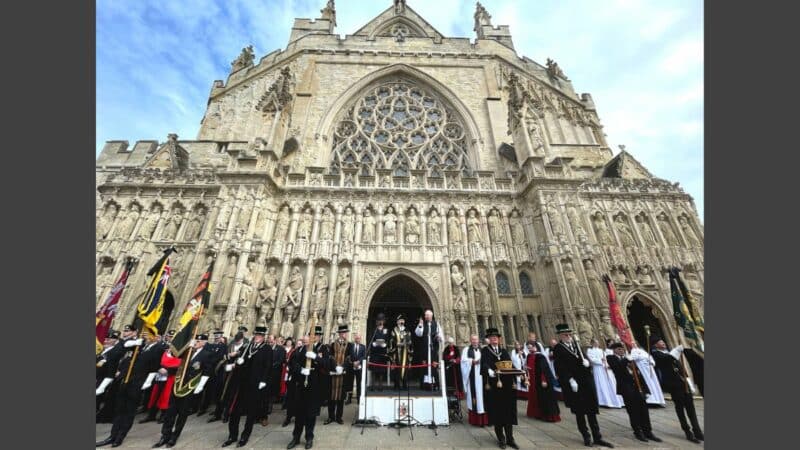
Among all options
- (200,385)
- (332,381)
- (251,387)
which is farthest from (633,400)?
(200,385)

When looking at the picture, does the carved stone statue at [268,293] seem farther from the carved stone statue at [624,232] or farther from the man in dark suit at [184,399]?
the carved stone statue at [624,232]

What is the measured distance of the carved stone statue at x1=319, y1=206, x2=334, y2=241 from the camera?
40.0ft

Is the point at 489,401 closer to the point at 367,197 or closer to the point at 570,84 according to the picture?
the point at 367,197

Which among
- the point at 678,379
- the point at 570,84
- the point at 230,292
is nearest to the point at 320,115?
the point at 230,292

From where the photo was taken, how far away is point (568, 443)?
487 cm

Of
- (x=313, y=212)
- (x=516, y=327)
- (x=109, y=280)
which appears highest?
(x=313, y=212)

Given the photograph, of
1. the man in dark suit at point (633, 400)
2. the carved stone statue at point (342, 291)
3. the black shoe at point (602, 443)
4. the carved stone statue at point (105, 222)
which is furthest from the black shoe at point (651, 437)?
the carved stone statue at point (105, 222)

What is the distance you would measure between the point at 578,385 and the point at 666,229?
40.3ft

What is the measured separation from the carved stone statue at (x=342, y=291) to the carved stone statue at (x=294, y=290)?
137 cm

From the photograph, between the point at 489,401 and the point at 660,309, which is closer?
the point at 489,401

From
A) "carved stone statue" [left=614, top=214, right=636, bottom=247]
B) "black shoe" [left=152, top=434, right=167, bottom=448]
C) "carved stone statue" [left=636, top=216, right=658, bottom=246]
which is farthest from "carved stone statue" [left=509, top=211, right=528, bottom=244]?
"black shoe" [left=152, top=434, right=167, bottom=448]

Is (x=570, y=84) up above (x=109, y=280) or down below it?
above

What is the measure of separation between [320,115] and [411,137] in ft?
18.3

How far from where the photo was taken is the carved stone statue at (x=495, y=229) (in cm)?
1245
